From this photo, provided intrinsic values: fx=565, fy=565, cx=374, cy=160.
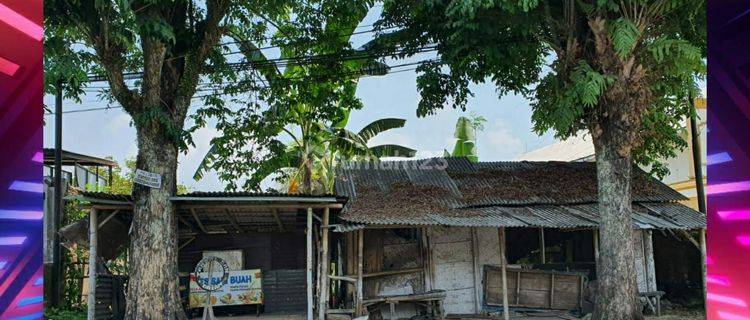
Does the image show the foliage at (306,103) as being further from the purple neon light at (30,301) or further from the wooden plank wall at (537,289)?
the purple neon light at (30,301)

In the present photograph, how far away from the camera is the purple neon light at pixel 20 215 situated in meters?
1.59

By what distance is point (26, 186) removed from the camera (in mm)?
1636

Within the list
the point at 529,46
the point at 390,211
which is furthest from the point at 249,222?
the point at 529,46

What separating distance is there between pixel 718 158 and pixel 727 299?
44 centimetres

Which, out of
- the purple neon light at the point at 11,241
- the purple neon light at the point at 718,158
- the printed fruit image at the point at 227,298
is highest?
the purple neon light at the point at 718,158

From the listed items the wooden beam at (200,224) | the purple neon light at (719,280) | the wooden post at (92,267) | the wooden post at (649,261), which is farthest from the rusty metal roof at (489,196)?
the purple neon light at (719,280)

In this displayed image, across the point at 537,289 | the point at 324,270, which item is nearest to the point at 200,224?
the point at 324,270

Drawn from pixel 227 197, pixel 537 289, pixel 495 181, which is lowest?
pixel 537 289

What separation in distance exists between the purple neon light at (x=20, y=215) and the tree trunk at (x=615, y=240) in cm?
1034

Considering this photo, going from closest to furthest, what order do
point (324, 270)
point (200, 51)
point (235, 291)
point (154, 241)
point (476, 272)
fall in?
point (154, 241) → point (200, 51) → point (324, 270) → point (235, 291) → point (476, 272)

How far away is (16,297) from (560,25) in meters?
10.7

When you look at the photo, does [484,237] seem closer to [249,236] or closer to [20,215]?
[249,236]

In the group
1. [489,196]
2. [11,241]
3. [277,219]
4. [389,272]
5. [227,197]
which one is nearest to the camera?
[11,241]

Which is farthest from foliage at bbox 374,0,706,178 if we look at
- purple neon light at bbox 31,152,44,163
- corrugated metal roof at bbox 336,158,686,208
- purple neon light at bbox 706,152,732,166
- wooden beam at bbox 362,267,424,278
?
purple neon light at bbox 31,152,44,163
